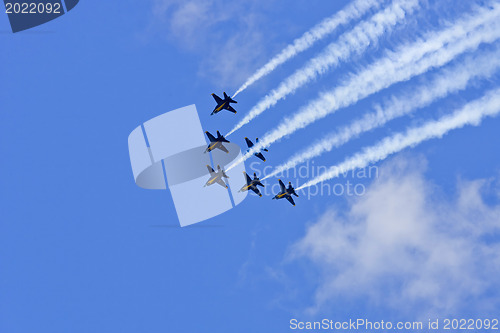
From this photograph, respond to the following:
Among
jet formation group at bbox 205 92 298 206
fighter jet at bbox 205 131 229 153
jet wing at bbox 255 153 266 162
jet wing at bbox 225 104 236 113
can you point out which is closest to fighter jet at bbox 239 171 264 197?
jet formation group at bbox 205 92 298 206

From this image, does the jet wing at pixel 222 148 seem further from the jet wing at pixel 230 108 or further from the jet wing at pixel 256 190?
the jet wing at pixel 256 190

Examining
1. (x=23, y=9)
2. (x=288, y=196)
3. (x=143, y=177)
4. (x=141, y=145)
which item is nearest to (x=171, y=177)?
(x=143, y=177)

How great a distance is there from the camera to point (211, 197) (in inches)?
2042

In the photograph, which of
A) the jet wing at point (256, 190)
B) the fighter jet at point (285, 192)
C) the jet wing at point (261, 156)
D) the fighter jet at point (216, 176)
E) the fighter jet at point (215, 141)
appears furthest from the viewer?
the jet wing at point (261, 156)

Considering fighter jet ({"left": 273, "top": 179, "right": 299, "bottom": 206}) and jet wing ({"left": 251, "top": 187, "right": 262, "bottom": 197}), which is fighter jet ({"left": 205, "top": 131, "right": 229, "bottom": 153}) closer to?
jet wing ({"left": 251, "top": 187, "right": 262, "bottom": 197})

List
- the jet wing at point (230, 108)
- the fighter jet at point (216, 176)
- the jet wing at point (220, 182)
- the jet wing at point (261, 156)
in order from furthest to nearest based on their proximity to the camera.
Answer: the jet wing at point (261, 156) < the jet wing at point (230, 108) < the jet wing at point (220, 182) < the fighter jet at point (216, 176)

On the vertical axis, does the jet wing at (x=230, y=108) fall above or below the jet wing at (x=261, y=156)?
above

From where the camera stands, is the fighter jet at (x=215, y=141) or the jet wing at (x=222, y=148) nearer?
the fighter jet at (x=215, y=141)

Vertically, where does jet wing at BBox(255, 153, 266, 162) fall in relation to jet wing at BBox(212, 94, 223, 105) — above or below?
below

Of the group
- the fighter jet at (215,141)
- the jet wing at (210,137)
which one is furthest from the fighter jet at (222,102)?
the fighter jet at (215,141)

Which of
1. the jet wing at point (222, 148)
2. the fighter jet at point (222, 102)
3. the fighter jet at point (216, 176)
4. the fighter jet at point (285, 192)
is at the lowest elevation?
the fighter jet at point (285, 192)

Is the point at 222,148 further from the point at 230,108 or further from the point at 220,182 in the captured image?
the point at 230,108

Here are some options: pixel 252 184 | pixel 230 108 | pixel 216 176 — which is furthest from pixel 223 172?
pixel 230 108

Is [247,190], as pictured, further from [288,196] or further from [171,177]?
[171,177]
